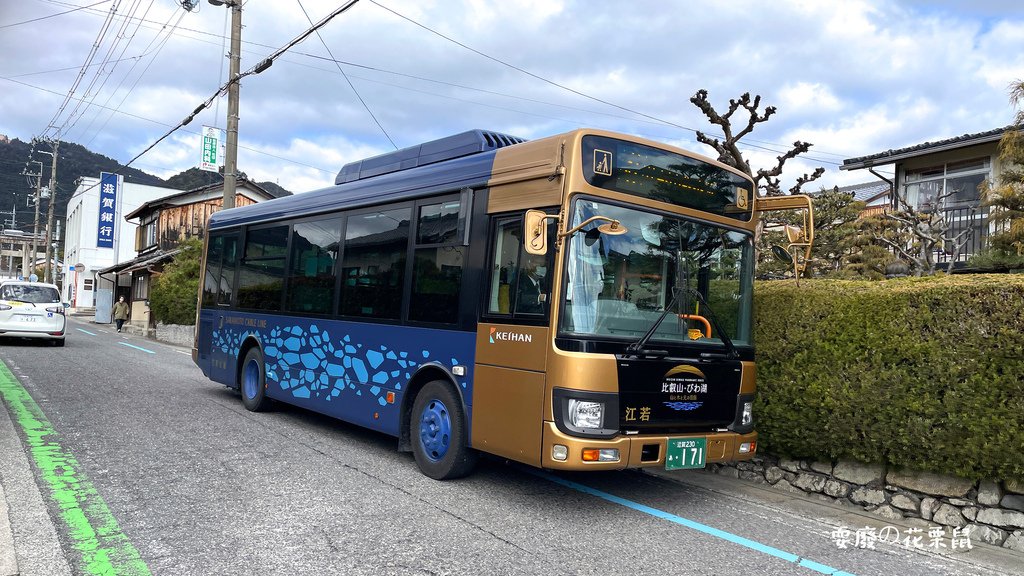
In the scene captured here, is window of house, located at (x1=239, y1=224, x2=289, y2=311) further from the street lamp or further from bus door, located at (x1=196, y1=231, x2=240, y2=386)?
the street lamp

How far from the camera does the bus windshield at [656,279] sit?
5172 millimetres

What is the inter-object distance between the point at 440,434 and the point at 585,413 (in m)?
1.77

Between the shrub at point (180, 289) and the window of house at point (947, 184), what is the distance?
22.2 meters

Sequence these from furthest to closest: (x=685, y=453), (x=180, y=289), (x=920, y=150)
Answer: (x=180, y=289) → (x=920, y=150) → (x=685, y=453)

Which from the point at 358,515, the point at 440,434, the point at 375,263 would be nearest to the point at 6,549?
the point at 358,515

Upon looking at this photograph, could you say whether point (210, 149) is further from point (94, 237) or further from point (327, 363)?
point (94, 237)

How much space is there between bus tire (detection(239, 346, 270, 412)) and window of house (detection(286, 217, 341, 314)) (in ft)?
4.17

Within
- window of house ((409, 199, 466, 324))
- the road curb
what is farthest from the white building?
the road curb

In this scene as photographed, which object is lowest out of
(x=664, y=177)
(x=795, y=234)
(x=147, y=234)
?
(x=795, y=234)

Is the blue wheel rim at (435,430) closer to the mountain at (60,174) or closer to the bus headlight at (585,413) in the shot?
the bus headlight at (585,413)

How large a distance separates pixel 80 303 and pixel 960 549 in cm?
6537

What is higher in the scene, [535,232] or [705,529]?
[535,232]

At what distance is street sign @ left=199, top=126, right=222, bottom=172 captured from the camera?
20953mm

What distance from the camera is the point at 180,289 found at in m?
25.5
